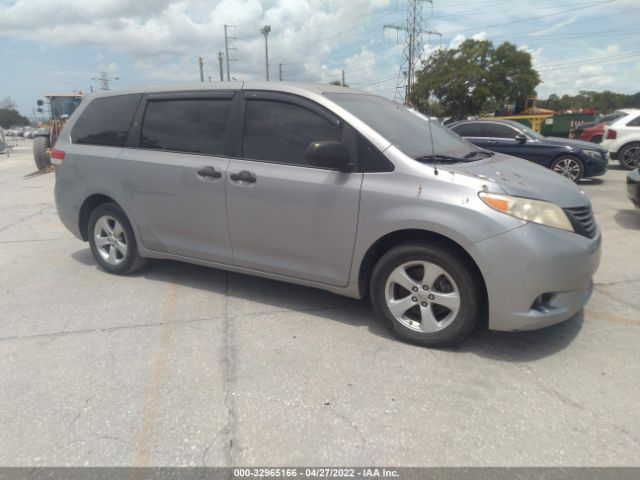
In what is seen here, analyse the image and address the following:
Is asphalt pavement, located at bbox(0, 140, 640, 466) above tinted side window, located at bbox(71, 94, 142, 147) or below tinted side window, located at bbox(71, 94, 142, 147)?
below

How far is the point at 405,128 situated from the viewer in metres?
3.98

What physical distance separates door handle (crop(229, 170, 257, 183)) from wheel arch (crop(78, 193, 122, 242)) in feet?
5.35

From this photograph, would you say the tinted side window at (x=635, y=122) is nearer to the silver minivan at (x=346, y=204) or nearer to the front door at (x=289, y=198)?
the silver minivan at (x=346, y=204)

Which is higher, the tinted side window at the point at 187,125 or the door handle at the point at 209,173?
the tinted side window at the point at 187,125

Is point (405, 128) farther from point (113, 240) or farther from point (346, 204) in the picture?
point (113, 240)

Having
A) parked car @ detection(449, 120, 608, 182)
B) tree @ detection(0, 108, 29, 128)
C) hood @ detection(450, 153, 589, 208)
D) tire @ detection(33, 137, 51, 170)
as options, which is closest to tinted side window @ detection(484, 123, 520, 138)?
parked car @ detection(449, 120, 608, 182)

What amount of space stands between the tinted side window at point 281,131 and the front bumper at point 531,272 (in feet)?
4.57

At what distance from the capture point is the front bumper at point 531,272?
10.0 feet

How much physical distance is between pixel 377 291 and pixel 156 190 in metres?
2.27

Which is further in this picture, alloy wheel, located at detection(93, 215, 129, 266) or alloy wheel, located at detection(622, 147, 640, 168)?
alloy wheel, located at detection(622, 147, 640, 168)

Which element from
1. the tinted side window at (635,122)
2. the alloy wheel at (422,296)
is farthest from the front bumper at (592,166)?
the alloy wheel at (422,296)

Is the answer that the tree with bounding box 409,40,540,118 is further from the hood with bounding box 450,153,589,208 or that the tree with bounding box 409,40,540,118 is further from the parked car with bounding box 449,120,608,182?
the hood with bounding box 450,153,589,208

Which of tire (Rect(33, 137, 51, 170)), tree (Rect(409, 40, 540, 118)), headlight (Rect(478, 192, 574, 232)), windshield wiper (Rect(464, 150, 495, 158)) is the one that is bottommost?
tire (Rect(33, 137, 51, 170))

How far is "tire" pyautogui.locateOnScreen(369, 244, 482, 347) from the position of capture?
323 cm
